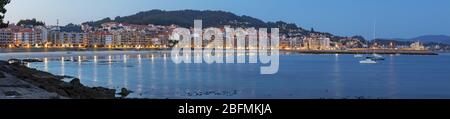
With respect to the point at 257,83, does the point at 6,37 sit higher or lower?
higher

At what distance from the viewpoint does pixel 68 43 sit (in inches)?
7574

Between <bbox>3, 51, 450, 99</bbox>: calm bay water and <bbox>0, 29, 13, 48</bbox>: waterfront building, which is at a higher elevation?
<bbox>0, 29, 13, 48</bbox>: waterfront building

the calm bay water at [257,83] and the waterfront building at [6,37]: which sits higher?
the waterfront building at [6,37]

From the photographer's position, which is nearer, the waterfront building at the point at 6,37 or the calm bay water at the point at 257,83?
the calm bay water at the point at 257,83

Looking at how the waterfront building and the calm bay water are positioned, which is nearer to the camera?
the calm bay water

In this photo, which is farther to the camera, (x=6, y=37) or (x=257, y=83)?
(x=6, y=37)
